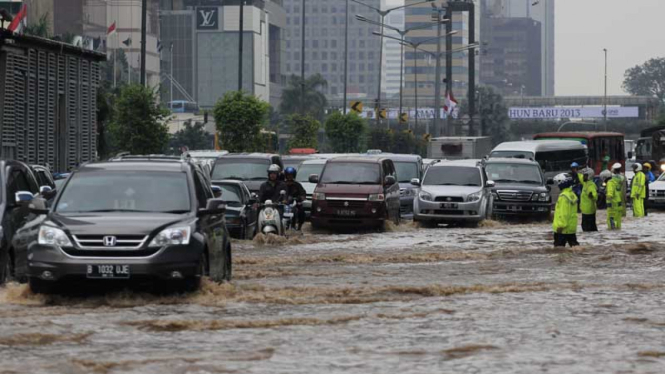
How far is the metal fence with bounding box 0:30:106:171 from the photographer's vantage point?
124 feet

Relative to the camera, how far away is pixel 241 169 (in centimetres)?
3650

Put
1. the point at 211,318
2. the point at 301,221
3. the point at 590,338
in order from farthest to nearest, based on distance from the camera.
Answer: the point at 301,221, the point at 211,318, the point at 590,338

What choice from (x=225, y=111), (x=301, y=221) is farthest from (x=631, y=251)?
(x=225, y=111)

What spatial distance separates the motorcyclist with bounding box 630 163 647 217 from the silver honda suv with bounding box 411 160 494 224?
20.1ft

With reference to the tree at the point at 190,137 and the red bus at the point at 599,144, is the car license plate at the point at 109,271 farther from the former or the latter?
the tree at the point at 190,137

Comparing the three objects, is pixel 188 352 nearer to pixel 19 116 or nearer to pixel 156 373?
pixel 156 373

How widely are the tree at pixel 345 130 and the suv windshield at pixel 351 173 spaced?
60.6 m

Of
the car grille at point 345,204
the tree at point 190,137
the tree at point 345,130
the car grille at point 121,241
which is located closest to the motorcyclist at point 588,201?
the car grille at point 345,204

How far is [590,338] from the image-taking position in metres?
13.3

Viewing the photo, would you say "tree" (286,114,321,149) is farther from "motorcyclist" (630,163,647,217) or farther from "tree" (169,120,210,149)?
"motorcyclist" (630,163,647,217)

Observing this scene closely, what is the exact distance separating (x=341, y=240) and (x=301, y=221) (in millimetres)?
2206

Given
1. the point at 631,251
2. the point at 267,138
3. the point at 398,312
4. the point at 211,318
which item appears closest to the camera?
the point at 211,318

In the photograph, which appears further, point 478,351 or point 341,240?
point 341,240

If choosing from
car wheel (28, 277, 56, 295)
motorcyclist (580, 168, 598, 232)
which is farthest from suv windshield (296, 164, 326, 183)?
car wheel (28, 277, 56, 295)
